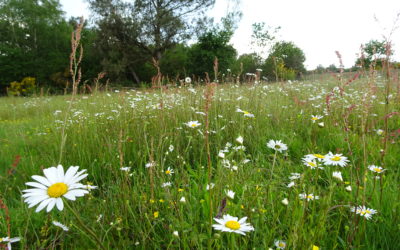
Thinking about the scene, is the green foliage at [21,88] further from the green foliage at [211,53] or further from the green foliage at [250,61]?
the green foliage at [211,53]

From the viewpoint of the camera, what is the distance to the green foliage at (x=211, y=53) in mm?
20625

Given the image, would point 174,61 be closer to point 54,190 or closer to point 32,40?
point 32,40

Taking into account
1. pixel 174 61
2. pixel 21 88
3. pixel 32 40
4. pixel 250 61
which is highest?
pixel 32 40

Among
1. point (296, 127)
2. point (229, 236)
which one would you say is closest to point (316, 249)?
point (229, 236)

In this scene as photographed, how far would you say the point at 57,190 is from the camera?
26.4 inches

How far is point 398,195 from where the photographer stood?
137 cm

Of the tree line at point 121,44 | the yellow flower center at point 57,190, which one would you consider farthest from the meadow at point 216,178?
the tree line at point 121,44

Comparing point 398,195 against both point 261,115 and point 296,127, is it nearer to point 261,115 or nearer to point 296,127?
point 296,127

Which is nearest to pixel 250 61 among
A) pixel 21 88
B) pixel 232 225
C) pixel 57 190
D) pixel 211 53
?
pixel 211 53

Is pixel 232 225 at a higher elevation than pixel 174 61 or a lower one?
lower

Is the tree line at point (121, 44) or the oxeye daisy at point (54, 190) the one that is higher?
the tree line at point (121, 44)

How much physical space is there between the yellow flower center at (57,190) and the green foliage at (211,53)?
20179mm

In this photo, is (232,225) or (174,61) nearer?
(232,225)

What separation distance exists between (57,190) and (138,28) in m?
19.7
